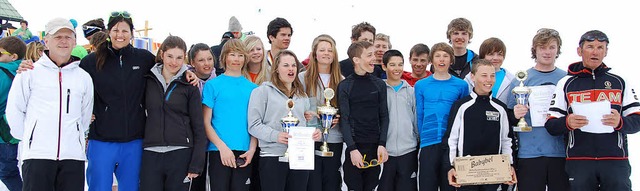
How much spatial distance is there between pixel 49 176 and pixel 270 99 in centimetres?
134

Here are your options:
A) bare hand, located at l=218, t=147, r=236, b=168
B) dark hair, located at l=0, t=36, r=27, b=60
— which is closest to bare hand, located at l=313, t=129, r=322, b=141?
bare hand, located at l=218, t=147, r=236, b=168

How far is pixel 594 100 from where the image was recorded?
3.16m

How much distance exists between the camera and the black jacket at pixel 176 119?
120 inches

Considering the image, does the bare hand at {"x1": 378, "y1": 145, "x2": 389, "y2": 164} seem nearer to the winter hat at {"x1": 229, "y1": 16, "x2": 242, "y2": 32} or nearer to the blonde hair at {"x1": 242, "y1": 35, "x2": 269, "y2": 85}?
the blonde hair at {"x1": 242, "y1": 35, "x2": 269, "y2": 85}

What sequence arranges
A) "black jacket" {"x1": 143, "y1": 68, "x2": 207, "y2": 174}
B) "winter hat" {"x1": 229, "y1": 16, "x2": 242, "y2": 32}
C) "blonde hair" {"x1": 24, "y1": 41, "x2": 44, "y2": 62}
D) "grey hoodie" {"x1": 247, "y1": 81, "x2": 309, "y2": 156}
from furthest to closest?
1. "winter hat" {"x1": 229, "y1": 16, "x2": 242, "y2": 32}
2. "blonde hair" {"x1": 24, "y1": 41, "x2": 44, "y2": 62}
3. "grey hoodie" {"x1": 247, "y1": 81, "x2": 309, "y2": 156}
4. "black jacket" {"x1": 143, "y1": 68, "x2": 207, "y2": 174}

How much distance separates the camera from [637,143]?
6121 mm

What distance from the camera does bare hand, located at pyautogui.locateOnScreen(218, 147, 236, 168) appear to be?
3119mm

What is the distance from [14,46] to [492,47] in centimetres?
375

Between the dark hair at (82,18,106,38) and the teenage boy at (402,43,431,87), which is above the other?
the dark hair at (82,18,106,38)

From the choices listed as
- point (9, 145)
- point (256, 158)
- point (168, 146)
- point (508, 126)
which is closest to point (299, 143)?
point (256, 158)

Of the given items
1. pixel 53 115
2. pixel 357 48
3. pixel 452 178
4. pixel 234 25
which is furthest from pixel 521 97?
pixel 234 25

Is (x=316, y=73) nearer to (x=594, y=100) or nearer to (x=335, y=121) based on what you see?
(x=335, y=121)

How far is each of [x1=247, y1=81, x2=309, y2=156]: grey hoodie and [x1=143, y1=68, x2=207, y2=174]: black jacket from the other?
32 cm

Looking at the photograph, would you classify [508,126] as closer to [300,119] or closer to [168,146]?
[300,119]
